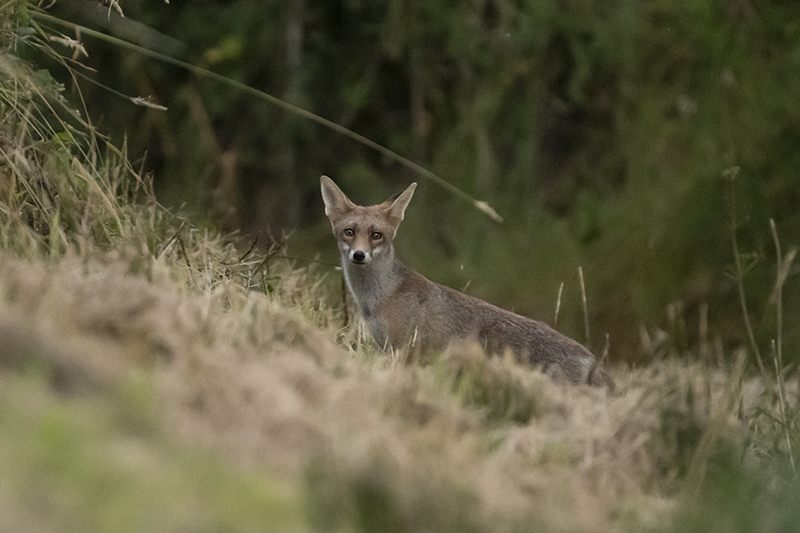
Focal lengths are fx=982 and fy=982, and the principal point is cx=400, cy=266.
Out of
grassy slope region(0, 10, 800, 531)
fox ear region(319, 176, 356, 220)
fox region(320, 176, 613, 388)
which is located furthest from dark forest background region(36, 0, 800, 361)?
grassy slope region(0, 10, 800, 531)

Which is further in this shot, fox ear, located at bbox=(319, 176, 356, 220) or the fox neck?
fox ear, located at bbox=(319, 176, 356, 220)

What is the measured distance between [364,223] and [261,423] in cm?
259

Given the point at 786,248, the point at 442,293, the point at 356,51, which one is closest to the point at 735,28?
the point at 786,248

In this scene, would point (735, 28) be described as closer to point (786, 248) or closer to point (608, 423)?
point (786, 248)

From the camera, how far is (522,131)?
9875 mm

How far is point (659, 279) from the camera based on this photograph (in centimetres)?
772

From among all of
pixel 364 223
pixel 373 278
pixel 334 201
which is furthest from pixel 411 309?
pixel 334 201

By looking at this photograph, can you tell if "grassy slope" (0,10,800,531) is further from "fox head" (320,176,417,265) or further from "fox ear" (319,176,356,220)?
"fox ear" (319,176,356,220)

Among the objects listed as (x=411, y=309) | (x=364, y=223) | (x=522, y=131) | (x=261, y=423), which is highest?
(x=261, y=423)

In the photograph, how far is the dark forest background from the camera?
25.9ft

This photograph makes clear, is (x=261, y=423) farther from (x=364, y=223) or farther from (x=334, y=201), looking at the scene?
(x=334, y=201)

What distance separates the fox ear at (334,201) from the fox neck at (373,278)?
24 cm

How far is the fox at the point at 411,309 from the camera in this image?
4.26 meters

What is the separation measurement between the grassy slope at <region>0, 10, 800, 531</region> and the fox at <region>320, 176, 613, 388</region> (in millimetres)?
852
